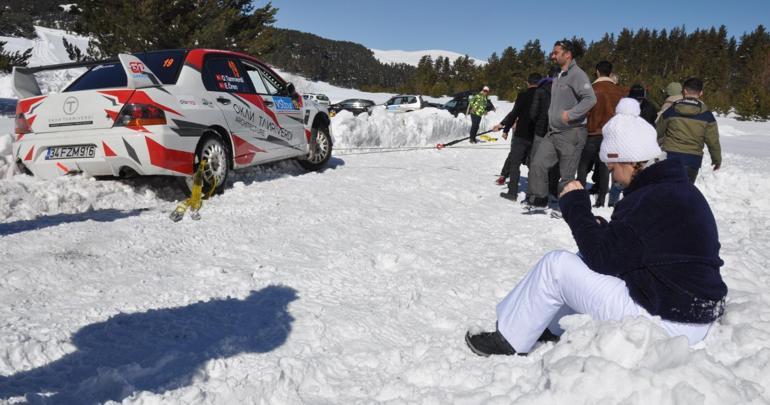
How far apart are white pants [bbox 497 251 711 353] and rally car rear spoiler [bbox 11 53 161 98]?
13.5ft

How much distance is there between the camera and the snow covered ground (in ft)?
6.24

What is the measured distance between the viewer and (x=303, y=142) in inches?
284

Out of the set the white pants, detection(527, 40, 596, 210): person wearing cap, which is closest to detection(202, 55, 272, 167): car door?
detection(527, 40, 596, 210): person wearing cap

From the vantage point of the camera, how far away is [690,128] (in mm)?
5602

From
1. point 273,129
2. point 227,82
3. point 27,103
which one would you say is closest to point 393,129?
point 273,129

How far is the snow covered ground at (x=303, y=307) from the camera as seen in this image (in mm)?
1902

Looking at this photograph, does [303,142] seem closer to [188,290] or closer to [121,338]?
[188,290]

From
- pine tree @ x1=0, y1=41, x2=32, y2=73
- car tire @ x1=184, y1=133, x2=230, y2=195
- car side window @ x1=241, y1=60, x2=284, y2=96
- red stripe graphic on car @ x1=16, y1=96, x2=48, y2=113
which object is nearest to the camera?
red stripe graphic on car @ x1=16, y1=96, x2=48, y2=113

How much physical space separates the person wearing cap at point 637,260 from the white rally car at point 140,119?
12.6 ft

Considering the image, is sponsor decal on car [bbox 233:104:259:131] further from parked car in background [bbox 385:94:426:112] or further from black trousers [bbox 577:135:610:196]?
parked car in background [bbox 385:94:426:112]

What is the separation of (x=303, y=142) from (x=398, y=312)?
4620mm

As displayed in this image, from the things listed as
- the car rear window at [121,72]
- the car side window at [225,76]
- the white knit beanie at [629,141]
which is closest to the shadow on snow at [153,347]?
the white knit beanie at [629,141]

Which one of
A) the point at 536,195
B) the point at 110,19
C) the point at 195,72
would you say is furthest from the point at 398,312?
the point at 110,19

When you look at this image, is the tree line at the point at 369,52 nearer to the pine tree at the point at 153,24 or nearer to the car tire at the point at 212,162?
the pine tree at the point at 153,24
